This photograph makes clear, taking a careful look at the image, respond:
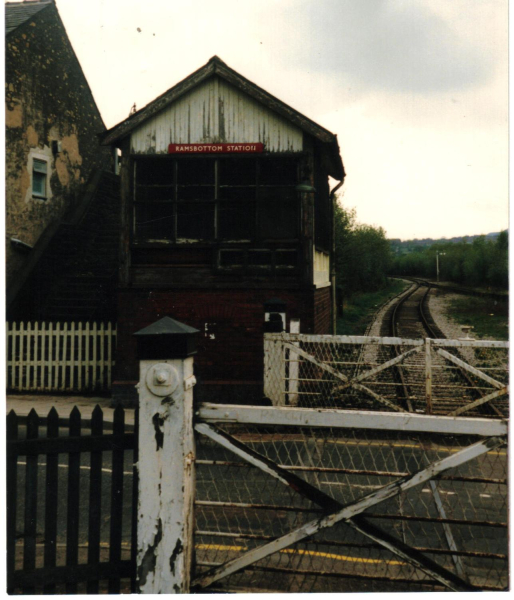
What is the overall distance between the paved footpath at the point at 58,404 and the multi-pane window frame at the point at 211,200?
3287 mm

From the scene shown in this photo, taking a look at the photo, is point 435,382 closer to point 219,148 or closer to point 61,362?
point 219,148

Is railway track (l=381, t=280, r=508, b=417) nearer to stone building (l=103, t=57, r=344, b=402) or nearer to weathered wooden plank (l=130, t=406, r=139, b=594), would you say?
stone building (l=103, t=57, r=344, b=402)

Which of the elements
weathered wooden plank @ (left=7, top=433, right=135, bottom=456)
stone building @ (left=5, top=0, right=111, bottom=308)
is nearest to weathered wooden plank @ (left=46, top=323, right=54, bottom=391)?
stone building @ (left=5, top=0, right=111, bottom=308)

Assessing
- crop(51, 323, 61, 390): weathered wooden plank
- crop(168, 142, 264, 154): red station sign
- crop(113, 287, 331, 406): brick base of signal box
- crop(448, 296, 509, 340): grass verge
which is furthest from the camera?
crop(448, 296, 509, 340): grass verge

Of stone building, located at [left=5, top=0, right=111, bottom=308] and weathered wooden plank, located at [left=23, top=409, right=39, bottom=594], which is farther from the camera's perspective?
stone building, located at [left=5, top=0, right=111, bottom=308]

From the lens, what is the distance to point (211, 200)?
11.1m

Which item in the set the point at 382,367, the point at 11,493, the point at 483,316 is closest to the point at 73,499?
the point at 11,493

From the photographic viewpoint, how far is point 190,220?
1127cm

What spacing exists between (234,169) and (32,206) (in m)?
7.06

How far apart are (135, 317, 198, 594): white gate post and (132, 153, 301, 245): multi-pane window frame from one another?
8093 millimetres

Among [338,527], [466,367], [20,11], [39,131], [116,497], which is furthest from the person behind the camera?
[20,11]

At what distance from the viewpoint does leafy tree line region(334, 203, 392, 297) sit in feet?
124

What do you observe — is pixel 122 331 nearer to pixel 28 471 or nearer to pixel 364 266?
pixel 28 471

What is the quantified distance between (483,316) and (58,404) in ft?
68.9
